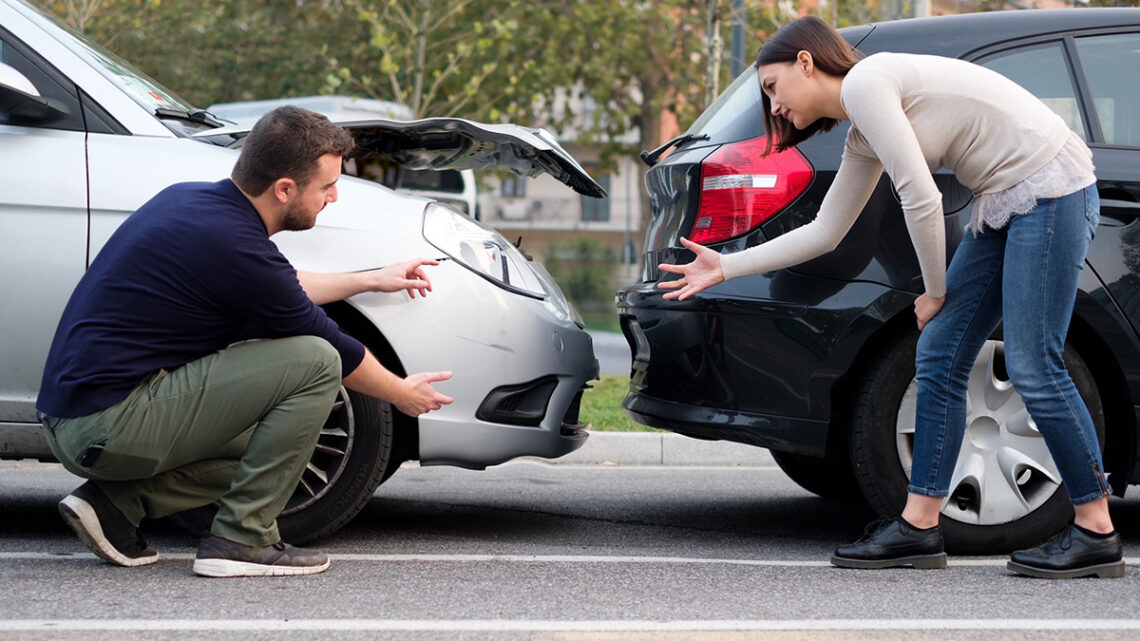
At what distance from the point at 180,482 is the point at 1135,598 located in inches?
97.6

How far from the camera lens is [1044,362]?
358 cm

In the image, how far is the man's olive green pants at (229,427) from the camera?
347 cm

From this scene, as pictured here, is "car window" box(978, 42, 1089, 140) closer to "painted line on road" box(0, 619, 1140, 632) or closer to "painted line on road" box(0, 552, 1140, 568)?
"painted line on road" box(0, 552, 1140, 568)

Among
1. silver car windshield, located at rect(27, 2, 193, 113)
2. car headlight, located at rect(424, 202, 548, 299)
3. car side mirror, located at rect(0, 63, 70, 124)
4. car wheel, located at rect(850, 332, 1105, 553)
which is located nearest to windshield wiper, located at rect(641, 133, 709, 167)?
car headlight, located at rect(424, 202, 548, 299)

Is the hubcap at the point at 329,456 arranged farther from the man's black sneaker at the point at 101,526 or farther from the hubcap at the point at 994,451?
the hubcap at the point at 994,451

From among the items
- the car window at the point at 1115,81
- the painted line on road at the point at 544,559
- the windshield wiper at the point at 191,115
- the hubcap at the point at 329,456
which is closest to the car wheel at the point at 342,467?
the hubcap at the point at 329,456

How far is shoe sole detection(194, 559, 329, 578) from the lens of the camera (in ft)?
11.6

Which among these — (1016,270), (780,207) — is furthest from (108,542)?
(1016,270)

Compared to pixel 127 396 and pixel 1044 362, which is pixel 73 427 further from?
pixel 1044 362

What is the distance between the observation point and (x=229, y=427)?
3.55 m

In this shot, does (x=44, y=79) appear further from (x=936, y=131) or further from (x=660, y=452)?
(x=660, y=452)

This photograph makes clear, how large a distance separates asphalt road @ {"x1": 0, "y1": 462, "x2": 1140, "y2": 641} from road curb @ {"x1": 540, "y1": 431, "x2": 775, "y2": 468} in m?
1.49

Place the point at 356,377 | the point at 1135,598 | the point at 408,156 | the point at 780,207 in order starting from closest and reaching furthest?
the point at 1135,598, the point at 356,377, the point at 780,207, the point at 408,156

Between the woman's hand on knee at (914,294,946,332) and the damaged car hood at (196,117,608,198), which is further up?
the damaged car hood at (196,117,608,198)
